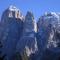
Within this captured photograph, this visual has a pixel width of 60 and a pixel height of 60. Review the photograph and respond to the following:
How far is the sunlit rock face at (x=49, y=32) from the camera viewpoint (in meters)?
48.8

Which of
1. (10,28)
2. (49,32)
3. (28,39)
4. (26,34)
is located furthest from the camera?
(10,28)

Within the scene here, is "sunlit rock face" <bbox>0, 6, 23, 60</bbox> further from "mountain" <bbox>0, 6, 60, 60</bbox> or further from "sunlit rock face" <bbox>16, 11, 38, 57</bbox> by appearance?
"sunlit rock face" <bbox>16, 11, 38, 57</bbox>

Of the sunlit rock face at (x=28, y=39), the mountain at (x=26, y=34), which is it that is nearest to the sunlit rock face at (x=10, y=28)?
the mountain at (x=26, y=34)

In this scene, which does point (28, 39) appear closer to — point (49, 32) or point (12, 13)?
point (49, 32)

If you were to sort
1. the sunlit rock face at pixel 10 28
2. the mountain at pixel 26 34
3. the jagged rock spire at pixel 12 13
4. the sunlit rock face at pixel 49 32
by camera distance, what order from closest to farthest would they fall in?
the mountain at pixel 26 34 < the sunlit rock face at pixel 49 32 < the sunlit rock face at pixel 10 28 < the jagged rock spire at pixel 12 13

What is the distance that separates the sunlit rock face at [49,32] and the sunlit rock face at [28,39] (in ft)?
5.23

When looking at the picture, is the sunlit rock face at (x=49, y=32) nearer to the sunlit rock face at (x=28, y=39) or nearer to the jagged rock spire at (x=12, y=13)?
the sunlit rock face at (x=28, y=39)

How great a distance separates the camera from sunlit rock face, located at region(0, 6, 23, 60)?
181ft

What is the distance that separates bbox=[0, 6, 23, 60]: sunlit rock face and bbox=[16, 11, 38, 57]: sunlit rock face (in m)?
2.18

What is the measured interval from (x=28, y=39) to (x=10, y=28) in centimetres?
1180

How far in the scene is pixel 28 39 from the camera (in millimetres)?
50188

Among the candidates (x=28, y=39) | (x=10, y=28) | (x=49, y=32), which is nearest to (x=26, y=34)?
(x=28, y=39)

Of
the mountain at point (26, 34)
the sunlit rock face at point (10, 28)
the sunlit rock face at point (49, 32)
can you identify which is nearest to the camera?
the mountain at point (26, 34)

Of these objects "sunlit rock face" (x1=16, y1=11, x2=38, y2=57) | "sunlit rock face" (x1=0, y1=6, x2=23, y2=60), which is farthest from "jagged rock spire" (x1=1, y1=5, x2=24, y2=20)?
"sunlit rock face" (x1=16, y1=11, x2=38, y2=57)
